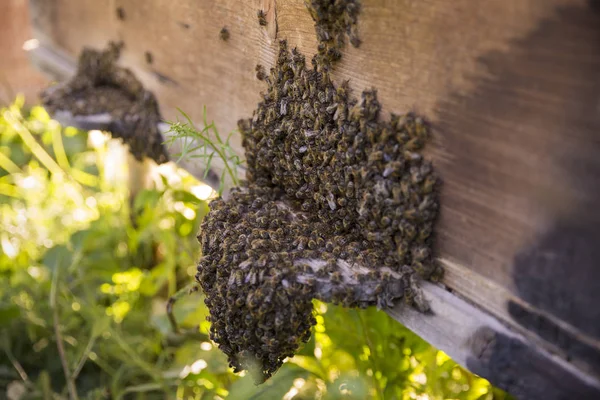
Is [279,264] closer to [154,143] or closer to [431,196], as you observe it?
[431,196]

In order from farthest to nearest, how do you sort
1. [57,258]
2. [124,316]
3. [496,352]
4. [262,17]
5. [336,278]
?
[124,316] < [57,258] < [262,17] < [336,278] < [496,352]

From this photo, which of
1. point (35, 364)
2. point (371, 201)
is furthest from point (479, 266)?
point (35, 364)

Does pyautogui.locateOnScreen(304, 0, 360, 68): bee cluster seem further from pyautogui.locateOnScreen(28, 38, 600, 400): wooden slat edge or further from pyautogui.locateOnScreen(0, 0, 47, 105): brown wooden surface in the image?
pyautogui.locateOnScreen(0, 0, 47, 105): brown wooden surface

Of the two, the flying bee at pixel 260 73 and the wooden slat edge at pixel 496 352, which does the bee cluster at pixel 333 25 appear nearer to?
the flying bee at pixel 260 73

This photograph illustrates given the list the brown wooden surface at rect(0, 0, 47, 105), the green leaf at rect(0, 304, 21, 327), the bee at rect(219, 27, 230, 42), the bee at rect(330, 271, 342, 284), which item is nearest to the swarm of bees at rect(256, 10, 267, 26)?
the bee at rect(219, 27, 230, 42)

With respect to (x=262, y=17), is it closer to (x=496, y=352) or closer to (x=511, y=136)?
(x=511, y=136)

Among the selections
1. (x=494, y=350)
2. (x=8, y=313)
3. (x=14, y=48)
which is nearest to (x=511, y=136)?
(x=494, y=350)
